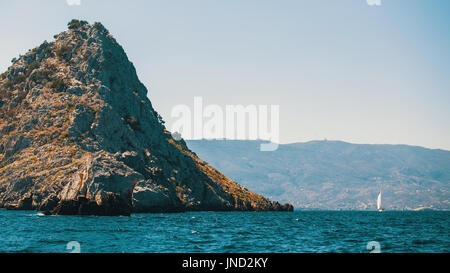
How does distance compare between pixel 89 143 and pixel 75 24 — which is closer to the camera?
pixel 89 143

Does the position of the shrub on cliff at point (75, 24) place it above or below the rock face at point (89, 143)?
above

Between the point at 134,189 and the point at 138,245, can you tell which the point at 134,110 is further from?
the point at 138,245

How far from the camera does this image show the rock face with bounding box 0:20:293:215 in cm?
10775

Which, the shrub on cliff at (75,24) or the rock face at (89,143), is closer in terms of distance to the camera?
the rock face at (89,143)

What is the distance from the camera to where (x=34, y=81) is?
16925cm

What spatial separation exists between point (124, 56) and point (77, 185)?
94.0 meters

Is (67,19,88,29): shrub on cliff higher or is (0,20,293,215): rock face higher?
(67,19,88,29): shrub on cliff

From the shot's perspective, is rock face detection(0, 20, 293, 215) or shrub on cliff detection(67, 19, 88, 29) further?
shrub on cliff detection(67, 19, 88, 29)

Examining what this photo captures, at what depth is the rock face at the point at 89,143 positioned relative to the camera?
10775cm

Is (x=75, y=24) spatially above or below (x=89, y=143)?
above

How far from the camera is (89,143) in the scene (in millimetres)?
137125

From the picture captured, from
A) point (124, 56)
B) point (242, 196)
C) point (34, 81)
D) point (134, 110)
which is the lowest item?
point (242, 196)

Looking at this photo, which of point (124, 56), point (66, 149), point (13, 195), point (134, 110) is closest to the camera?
point (13, 195)
